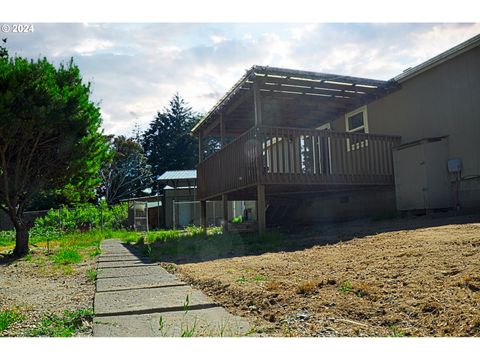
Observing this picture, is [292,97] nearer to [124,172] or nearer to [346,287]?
[346,287]

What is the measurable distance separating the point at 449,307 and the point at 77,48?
3923 mm

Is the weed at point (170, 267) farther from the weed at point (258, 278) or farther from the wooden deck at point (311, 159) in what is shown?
the wooden deck at point (311, 159)

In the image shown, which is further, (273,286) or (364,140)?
(364,140)

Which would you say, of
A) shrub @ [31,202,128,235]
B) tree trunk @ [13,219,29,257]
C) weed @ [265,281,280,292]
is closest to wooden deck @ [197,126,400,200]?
weed @ [265,281,280,292]

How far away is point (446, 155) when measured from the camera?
24.9 feet

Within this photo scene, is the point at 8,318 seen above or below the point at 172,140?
below

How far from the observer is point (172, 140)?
39.7 metres

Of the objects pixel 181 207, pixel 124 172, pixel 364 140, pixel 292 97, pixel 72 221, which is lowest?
pixel 72 221

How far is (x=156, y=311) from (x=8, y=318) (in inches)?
39.7

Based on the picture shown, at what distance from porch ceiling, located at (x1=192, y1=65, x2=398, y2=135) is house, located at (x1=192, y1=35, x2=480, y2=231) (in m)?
0.03

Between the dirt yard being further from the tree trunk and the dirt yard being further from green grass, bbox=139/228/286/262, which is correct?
the tree trunk

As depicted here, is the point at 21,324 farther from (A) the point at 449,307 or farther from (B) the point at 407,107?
(B) the point at 407,107

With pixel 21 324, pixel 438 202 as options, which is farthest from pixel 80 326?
pixel 438 202

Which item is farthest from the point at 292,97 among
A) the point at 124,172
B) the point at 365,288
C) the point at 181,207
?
the point at 124,172
